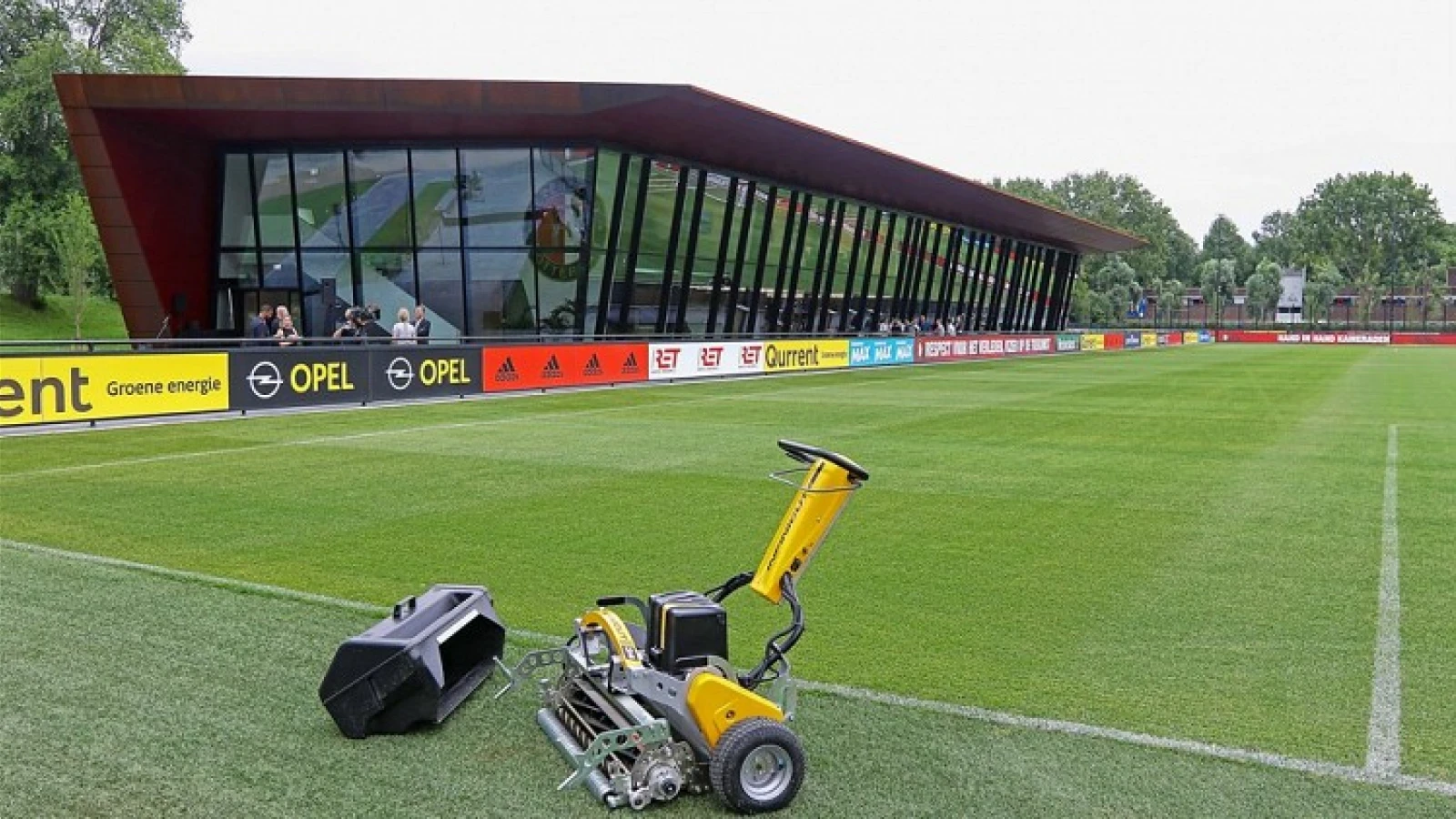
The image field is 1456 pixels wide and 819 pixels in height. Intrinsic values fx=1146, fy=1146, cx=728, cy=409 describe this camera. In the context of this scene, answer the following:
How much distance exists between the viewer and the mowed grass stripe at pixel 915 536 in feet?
18.4

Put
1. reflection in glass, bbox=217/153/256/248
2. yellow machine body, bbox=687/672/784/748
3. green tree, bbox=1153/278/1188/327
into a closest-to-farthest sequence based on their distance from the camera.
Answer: yellow machine body, bbox=687/672/784/748 < reflection in glass, bbox=217/153/256/248 < green tree, bbox=1153/278/1188/327

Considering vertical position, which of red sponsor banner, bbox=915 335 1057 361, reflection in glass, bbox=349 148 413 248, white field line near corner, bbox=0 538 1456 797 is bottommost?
red sponsor banner, bbox=915 335 1057 361

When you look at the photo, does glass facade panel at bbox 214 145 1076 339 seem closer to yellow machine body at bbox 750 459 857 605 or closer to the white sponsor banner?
the white sponsor banner

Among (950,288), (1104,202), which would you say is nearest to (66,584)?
(950,288)

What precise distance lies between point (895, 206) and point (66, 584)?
137 feet

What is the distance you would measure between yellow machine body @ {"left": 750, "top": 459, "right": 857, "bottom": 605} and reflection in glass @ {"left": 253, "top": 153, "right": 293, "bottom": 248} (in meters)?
27.5

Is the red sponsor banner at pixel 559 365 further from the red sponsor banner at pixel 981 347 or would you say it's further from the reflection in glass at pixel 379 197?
the red sponsor banner at pixel 981 347

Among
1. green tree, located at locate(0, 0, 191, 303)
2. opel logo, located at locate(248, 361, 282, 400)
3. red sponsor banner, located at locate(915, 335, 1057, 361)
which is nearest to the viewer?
opel logo, located at locate(248, 361, 282, 400)

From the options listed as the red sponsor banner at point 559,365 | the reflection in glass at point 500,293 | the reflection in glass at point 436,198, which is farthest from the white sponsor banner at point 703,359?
the reflection in glass at point 436,198

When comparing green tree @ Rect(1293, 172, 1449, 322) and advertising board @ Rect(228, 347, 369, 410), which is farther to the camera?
green tree @ Rect(1293, 172, 1449, 322)

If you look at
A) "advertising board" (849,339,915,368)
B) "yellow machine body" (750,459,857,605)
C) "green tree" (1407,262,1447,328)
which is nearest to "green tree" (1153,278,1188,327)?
"green tree" (1407,262,1447,328)

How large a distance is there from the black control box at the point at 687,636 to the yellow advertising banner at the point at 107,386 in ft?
47.9

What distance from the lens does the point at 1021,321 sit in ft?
214

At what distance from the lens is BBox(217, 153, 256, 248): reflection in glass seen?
28469 mm
